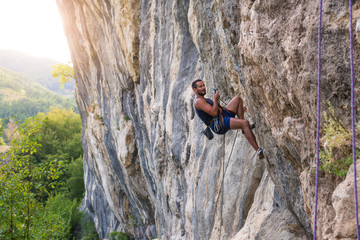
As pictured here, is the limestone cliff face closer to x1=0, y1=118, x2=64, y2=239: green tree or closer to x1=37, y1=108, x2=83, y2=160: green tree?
x1=0, y1=118, x2=64, y2=239: green tree

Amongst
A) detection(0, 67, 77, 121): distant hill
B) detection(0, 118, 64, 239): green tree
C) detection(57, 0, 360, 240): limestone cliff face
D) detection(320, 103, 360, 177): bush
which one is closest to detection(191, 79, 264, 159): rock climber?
detection(57, 0, 360, 240): limestone cliff face

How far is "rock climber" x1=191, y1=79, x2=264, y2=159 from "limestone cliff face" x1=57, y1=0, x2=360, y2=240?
226mm

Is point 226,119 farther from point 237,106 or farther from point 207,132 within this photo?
point 207,132

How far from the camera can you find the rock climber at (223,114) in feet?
16.7

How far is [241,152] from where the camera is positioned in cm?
597

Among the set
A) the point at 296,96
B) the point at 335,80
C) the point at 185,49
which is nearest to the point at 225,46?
the point at 296,96

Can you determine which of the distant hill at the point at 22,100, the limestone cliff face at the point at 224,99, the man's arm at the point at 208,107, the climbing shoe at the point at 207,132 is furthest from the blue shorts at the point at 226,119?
the distant hill at the point at 22,100

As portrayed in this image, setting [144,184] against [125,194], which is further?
[125,194]

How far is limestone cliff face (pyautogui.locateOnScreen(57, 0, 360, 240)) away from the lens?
299 cm

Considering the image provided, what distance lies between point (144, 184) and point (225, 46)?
1053cm

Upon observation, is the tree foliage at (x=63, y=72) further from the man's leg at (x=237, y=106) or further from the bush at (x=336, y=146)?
the bush at (x=336, y=146)

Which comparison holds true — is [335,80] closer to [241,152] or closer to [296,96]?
[296,96]

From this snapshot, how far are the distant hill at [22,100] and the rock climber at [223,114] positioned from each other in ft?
283

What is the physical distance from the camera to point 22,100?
106688 mm
